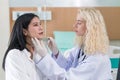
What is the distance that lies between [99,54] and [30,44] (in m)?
0.52

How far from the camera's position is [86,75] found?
1930mm

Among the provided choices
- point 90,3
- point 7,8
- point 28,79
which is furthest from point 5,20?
point 28,79

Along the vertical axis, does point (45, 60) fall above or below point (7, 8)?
below

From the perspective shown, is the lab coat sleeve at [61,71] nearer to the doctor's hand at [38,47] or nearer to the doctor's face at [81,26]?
the doctor's hand at [38,47]

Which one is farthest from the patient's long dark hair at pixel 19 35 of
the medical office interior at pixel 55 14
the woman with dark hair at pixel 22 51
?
the medical office interior at pixel 55 14

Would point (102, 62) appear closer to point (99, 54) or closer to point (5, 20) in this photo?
point (99, 54)

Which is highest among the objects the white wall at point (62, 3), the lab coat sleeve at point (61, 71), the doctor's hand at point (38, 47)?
the white wall at point (62, 3)

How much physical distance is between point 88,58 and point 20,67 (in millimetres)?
496

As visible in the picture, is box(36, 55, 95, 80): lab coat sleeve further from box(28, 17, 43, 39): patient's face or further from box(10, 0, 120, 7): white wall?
box(10, 0, 120, 7): white wall

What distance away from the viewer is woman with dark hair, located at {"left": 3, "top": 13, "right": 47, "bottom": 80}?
179cm

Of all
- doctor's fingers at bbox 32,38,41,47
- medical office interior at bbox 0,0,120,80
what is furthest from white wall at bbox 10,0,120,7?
doctor's fingers at bbox 32,38,41,47

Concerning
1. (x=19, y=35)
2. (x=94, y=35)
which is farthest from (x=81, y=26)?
(x=19, y=35)

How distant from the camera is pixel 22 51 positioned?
6.25 ft

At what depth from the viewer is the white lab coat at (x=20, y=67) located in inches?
69.6
